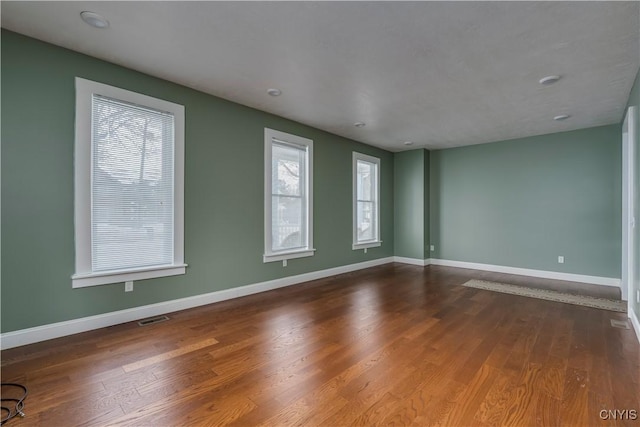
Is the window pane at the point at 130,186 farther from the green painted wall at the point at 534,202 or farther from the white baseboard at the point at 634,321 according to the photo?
the green painted wall at the point at 534,202

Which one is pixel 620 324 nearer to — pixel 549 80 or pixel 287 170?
pixel 549 80

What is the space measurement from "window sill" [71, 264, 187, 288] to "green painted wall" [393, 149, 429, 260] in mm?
4918

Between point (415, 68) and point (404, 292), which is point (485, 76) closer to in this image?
point (415, 68)

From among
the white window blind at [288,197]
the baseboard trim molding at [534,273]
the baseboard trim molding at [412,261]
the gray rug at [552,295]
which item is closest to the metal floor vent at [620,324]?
the gray rug at [552,295]

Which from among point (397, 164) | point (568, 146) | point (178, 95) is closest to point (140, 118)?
point (178, 95)

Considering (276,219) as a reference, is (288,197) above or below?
above

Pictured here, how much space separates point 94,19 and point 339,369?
324 centimetres

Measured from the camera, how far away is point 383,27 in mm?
2416

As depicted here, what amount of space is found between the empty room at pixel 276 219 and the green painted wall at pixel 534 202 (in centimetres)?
5

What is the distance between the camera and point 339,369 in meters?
2.24

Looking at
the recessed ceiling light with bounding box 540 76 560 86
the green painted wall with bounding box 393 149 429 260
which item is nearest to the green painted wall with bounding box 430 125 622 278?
the green painted wall with bounding box 393 149 429 260

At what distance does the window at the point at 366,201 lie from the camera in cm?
612

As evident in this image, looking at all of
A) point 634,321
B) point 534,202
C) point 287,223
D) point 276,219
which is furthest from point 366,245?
point 634,321

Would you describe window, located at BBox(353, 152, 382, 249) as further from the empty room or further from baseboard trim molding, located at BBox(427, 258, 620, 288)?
baseboard trim molding, located at BBox(427, 258, 620, 288)
